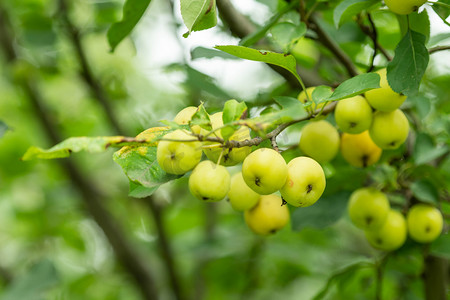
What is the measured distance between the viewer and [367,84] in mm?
701

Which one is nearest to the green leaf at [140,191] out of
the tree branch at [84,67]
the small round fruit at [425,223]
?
the small round fruit at [425,223]

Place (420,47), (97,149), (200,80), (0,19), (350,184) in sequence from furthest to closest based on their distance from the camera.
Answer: (0,19), (200,80), (350,184), (420,47), (97,149)

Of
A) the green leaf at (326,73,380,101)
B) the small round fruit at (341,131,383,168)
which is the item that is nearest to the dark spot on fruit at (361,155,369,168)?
the small round fruit at (341,131,383,168)

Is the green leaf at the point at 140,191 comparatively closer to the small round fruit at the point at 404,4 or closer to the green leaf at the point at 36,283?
the small round fruit at the point at 404,4

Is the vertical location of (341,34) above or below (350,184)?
above

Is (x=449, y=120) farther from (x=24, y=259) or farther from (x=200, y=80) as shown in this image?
(x=24, y=259)

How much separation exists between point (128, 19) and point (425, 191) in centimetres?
77

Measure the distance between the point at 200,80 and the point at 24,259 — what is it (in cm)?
185

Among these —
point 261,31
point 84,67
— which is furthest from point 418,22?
point 84,67

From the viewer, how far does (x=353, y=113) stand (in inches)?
31.9

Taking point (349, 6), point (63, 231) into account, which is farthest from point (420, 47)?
point (63, 231)

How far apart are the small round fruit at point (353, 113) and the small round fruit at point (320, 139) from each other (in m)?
0.08

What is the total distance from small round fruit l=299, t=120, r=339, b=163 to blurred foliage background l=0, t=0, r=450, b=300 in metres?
0.19

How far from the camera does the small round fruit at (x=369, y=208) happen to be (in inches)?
39.5
